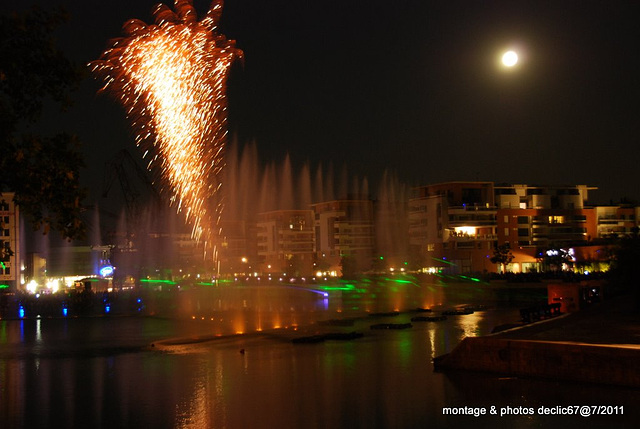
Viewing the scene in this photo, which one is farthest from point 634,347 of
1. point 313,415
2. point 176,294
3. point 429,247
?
point 429,247

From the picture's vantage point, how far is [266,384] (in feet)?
53.7

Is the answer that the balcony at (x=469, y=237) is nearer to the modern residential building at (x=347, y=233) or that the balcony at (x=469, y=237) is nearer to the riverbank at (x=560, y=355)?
the modern residential building at (x=347, y=233)

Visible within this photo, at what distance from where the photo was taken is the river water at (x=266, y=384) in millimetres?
12703

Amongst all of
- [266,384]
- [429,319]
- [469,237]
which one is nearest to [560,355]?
[266,384]

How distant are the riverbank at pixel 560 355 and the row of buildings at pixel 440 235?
159 ft

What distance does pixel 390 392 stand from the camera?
48.7ft

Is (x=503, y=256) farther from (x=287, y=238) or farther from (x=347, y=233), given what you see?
(x=287, y=238)

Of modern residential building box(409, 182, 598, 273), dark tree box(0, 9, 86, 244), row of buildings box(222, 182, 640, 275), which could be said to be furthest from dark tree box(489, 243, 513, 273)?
dark tree box(0, 9, 86, 244)

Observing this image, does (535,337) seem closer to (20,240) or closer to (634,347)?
(634,347)

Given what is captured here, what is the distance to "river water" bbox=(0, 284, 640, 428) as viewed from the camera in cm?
1270

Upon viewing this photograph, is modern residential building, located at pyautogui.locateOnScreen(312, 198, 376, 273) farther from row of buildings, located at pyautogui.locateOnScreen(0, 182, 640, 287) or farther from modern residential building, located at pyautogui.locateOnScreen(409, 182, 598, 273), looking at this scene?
modern residential building, located at pyautogui.locateOnScreen(409, 182, 598, 273)

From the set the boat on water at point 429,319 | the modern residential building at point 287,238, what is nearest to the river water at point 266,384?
the boat on water at point 429,319

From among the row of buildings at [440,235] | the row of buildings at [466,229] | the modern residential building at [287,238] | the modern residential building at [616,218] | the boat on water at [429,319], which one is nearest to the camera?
the boat on water at [429,319]

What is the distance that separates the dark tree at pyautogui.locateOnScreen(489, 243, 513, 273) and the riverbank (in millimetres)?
58213
